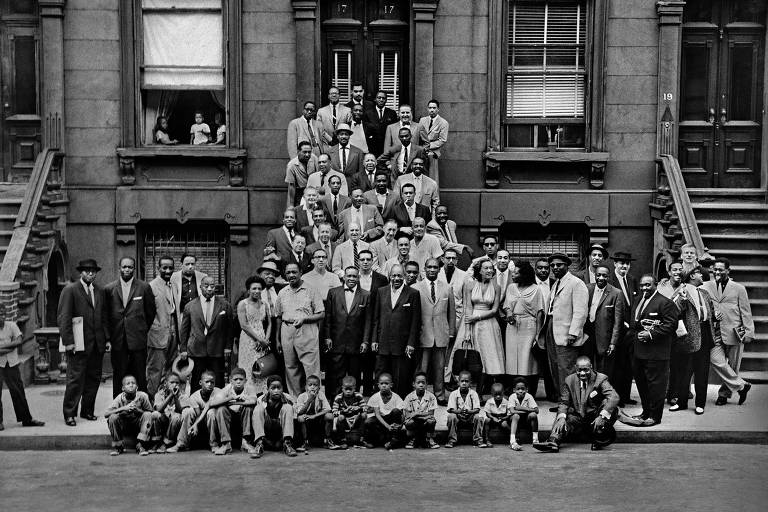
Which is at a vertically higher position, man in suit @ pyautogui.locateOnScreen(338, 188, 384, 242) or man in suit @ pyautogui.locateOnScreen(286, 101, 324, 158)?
man in suit @ pyautogui.locateOnScreen(286, 101, 324, 158)

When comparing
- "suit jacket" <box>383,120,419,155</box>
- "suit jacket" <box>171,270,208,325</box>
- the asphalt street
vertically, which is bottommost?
the asphalt street

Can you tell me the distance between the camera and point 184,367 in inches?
600

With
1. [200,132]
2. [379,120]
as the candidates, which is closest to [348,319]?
[379,120]

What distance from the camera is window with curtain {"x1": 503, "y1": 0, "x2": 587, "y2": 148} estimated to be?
2022 cm

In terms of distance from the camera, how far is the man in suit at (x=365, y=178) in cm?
1780

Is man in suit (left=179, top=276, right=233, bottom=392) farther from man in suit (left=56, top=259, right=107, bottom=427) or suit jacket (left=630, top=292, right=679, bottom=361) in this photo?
suit jacket (left=630, top=292, right=679, bottom=361)

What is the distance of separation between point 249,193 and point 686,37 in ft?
25.4

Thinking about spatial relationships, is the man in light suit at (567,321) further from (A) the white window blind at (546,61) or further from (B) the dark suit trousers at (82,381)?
(B) the dark suit trousers at (82,381)

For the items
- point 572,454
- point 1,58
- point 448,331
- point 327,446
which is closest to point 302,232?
point 448,331

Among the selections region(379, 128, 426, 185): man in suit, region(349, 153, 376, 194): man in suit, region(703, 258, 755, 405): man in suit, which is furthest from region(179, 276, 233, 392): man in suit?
region(703, 258, 755, 405): man in suit

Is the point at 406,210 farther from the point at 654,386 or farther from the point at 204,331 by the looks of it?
the point at 654,386

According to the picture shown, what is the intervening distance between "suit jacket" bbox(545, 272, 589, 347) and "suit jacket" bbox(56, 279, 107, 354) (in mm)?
5669

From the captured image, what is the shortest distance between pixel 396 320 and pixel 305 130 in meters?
4.84

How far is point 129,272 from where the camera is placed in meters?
15.2
